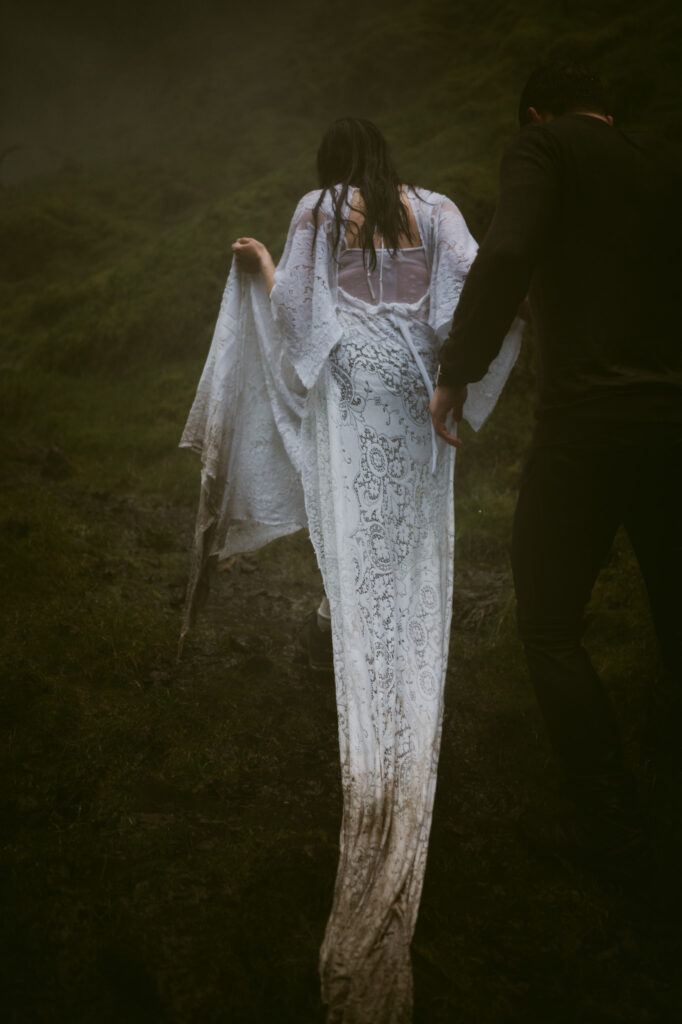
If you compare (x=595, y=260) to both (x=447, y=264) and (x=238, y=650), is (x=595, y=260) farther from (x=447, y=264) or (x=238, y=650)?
(x=238, y=650)

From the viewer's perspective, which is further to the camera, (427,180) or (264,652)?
(427,180)

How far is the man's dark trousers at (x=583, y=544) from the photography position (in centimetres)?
160

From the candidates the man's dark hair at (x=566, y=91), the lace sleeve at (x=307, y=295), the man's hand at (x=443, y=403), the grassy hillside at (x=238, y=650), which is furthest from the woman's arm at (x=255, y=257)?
the grassy hillside at (x=238, y=650)

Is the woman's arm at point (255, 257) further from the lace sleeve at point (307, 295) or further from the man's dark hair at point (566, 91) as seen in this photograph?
the man's dark hair at point (566, 91)

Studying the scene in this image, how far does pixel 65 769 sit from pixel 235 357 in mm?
1530

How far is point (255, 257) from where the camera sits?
245 cm

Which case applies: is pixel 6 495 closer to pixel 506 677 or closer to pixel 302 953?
pixel 506 677

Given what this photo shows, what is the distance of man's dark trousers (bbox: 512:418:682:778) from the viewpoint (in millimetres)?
1601

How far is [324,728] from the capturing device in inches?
99.2

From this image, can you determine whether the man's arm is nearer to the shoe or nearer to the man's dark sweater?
the man's dark sweater

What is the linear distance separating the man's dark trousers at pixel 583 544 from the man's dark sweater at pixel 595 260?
0.28ft

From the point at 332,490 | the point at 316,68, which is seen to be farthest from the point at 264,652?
the point at 316,68

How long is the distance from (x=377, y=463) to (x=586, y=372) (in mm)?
630

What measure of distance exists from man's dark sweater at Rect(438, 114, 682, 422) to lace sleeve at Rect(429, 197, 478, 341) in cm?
41
